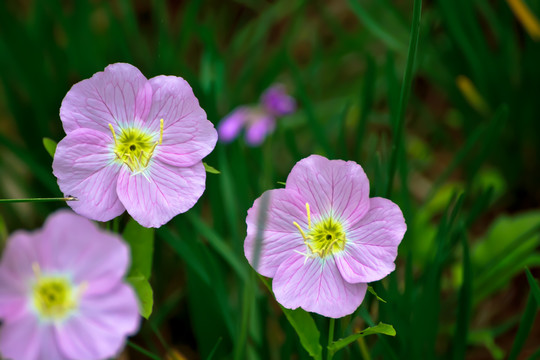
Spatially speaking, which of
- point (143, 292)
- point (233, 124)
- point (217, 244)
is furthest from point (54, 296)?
point (233, 124)

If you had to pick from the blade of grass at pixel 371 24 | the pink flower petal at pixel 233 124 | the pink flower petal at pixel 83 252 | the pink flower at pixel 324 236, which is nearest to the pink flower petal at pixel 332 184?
the pink flower at pixel 324 236

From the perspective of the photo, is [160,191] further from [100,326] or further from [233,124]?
[233,124]

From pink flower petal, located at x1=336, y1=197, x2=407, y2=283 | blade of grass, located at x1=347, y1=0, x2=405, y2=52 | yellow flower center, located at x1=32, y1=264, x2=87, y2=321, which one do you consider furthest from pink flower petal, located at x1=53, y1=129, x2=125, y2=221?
blade of grass, located at x1=347, y1=0, x2=405, y2=52

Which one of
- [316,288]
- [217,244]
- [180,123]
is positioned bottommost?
[217,244]

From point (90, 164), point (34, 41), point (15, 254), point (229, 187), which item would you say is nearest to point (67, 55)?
point (34, 41)

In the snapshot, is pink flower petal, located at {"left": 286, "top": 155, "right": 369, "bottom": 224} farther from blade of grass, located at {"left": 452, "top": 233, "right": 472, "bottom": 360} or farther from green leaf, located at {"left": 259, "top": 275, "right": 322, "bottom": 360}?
blade of grass, located at {"left": 452, "top": 233, "right": 472, "bottom": 360}
